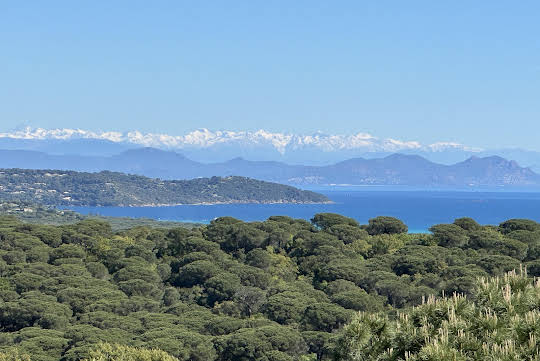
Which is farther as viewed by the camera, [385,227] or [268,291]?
[385,227]

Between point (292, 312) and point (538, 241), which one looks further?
point (538, 241)

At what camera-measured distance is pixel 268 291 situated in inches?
1666

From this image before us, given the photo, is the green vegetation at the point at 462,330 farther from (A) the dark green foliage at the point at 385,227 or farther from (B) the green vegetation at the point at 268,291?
(A) the dark green foliage at the point at 385,227

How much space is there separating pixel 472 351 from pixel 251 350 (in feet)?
64.5

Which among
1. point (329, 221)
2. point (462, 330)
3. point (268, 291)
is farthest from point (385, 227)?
point (462, 330)

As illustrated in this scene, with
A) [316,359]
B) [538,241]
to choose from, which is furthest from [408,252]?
[316,359]

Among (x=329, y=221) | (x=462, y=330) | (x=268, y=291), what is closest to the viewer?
(x=462, y=330)

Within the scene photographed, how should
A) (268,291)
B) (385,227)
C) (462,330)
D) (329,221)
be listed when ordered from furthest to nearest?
1. (329,221)
2. (385,227)
3. (268,291)
4. (462,330)

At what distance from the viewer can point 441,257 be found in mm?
46094

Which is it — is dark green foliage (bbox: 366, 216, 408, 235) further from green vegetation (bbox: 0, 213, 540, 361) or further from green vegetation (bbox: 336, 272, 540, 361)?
green vegetation (bbox: 336, 272, 540, 361)

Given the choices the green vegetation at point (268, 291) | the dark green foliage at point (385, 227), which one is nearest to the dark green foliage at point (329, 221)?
the green vegetation at point (268, 291)

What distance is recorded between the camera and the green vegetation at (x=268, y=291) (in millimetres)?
14352

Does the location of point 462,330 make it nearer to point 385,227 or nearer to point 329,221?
point 385,227

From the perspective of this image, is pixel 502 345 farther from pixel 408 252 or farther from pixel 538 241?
pixel 538 241
